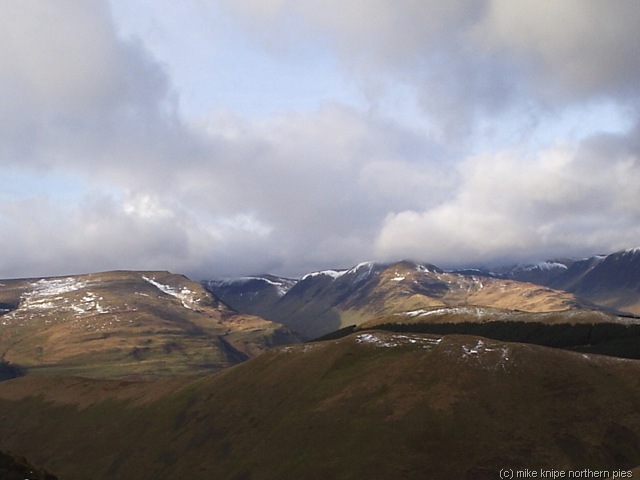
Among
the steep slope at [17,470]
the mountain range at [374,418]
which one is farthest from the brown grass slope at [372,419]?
the steep slope at [17,470]

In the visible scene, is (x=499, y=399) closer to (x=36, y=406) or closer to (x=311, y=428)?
(x=311, y=428)

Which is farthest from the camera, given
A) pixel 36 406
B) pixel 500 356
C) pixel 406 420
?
pixel 36 406

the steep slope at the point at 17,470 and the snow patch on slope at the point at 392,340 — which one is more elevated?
the snow patch on slope at the point at 392,340

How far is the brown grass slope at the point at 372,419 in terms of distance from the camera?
94.4 meters

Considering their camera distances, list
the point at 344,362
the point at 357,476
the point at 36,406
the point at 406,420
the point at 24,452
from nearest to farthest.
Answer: the point at 357,476
the point at 406,420
the point at 344,362
the point at 24,452
the point at 36,406

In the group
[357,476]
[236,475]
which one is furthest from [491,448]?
[236,475]

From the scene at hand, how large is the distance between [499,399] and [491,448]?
1557cm

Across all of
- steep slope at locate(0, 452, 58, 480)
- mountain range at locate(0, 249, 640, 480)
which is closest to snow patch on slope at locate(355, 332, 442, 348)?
mountain range at locate(0, 249, 640, 480)

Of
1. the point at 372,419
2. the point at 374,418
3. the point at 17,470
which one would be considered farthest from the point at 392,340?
the point at 17,470

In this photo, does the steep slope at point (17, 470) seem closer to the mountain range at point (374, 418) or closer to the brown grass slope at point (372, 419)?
the mountain range at point (374, 418)

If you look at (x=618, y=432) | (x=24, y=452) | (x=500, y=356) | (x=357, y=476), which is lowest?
(x=24, y=452)

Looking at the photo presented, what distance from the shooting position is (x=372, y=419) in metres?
110

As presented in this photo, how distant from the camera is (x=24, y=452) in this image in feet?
532

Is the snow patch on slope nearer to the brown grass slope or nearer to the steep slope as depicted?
the brown grass slope
